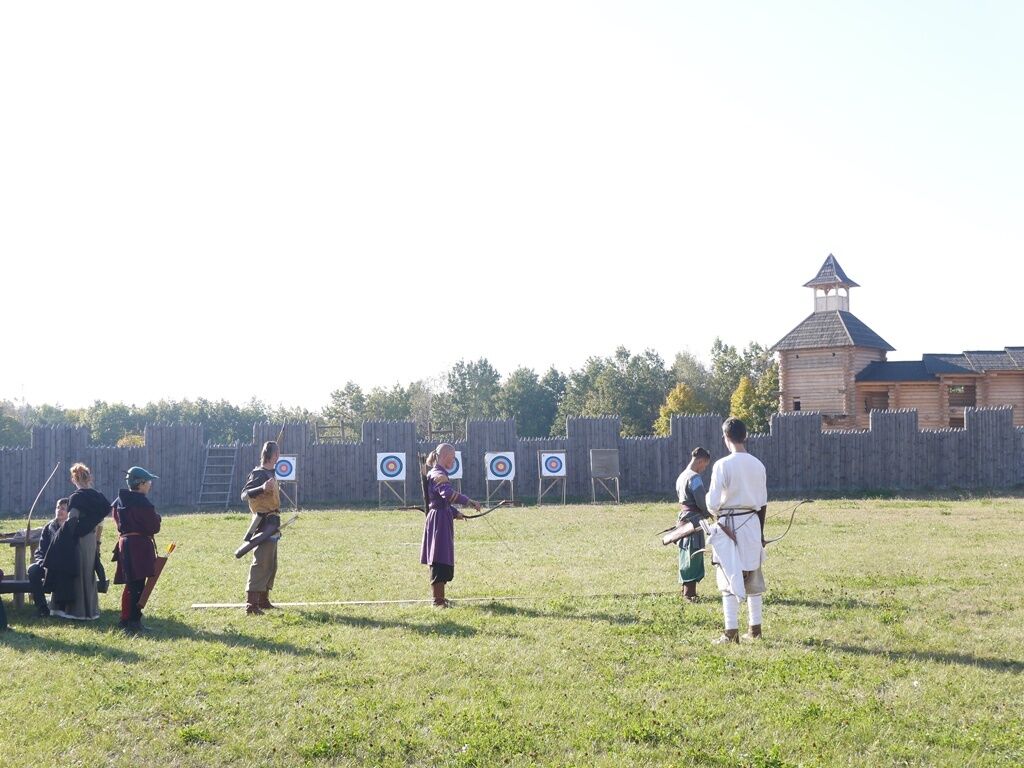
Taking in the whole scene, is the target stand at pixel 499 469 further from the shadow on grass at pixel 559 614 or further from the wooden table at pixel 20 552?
the wooden table at pixel 20 552

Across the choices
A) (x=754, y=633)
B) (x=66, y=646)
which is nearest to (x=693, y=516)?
(x=754, y=633)

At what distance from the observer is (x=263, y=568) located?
9711 mm

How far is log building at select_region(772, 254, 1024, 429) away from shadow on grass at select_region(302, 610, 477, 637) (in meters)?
36.0

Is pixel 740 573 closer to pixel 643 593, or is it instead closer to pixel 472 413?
pixel 643 593

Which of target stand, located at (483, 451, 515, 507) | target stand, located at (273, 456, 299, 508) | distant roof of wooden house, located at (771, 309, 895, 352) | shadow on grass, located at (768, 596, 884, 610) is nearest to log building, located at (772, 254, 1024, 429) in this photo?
distant roof of wooden house, located at (771, 309, 895, 352)

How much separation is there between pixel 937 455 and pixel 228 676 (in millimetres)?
25438

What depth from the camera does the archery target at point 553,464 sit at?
28.3m

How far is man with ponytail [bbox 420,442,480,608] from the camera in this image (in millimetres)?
9789

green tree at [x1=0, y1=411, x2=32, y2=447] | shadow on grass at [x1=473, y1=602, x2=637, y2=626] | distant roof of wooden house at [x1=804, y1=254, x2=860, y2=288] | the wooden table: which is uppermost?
distant roof of wooden house at [x1=804, y1=254, x2=860, y2=288]

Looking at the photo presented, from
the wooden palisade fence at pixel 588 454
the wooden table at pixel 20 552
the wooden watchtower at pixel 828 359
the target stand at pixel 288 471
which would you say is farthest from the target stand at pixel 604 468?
the wooden table at pixel 20 552

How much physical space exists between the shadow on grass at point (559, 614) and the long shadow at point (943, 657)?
178cm

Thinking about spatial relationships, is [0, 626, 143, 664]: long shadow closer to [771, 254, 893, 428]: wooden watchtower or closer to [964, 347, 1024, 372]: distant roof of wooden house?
[771, 254, 893, 428]: wooden watchtower

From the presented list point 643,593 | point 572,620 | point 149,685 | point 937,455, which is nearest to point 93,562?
point 149,685

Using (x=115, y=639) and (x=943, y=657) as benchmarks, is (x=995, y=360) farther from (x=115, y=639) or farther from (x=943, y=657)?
(x=115, y=639)
